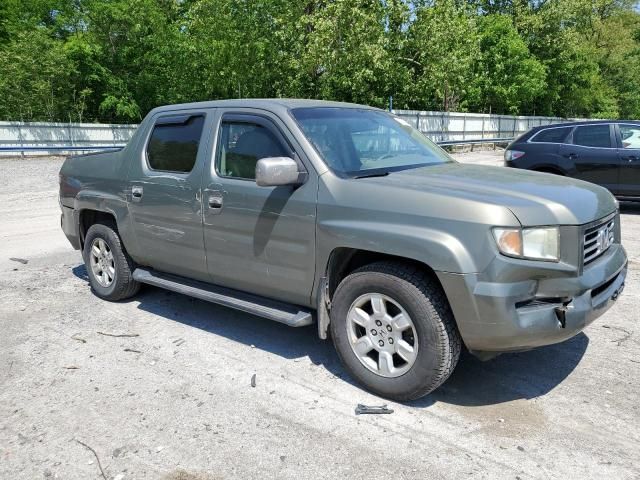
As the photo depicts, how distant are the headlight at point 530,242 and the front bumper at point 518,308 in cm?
11

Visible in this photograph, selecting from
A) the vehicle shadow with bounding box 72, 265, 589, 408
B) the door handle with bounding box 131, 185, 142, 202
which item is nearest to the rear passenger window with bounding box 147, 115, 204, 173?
the door handle with bounding box 131, 185, 142, 202

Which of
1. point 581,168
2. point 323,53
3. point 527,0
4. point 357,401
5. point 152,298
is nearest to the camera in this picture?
point 357,401

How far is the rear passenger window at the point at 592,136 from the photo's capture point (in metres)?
9.62

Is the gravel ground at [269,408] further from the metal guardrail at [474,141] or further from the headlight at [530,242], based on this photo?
the metal guardrail at [474,141]

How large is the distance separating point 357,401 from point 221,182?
1.91 metres

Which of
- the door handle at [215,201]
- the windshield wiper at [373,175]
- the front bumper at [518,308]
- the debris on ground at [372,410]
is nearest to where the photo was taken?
the front bumper at [518,308]

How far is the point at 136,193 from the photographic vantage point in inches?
195

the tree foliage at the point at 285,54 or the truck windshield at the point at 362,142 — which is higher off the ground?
the tree foliage at the point at 285,54

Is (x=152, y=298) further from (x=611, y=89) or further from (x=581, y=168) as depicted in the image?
(x=611, y=89)

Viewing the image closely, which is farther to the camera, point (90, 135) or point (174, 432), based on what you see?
point (90, 135)

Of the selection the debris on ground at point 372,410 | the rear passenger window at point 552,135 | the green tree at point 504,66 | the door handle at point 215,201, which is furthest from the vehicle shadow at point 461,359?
the green tree at point 504,66

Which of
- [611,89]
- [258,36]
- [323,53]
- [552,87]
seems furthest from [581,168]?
[611,89]

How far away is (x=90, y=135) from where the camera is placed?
27.6 meters

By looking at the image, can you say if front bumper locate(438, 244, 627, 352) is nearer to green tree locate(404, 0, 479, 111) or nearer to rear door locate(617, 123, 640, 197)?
rear door locate(617, 123, 640, 197)
